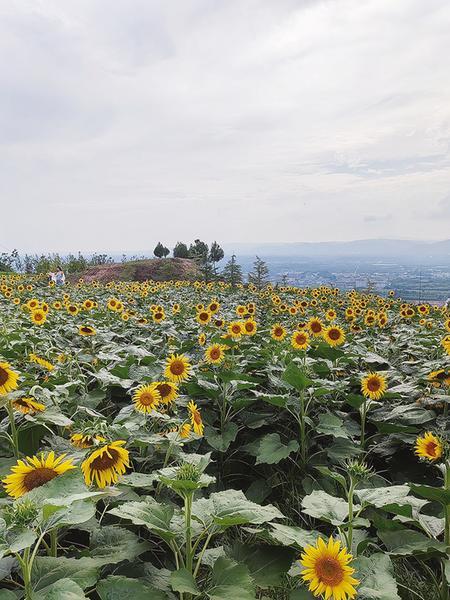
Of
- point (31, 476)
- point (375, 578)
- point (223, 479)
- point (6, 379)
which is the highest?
point (6, 379)

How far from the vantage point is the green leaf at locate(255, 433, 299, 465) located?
2.67 metres

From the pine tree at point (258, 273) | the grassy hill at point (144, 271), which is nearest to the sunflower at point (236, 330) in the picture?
the pine tree at point (258, 273)

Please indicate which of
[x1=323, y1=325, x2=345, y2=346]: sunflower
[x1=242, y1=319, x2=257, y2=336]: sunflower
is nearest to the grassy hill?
[x1=242, y1=319, x2=257, y2=336]: sunflower

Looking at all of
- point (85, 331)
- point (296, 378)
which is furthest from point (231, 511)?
point (85, 331)

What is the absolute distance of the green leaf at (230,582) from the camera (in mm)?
1345

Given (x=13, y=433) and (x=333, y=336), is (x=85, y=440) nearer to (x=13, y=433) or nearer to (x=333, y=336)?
(x=13, y=433)

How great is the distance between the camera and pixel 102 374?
3.11 m

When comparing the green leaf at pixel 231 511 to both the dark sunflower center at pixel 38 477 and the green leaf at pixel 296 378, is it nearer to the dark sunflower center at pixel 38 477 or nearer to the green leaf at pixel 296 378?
the dark sunflower center at pixel 38 477

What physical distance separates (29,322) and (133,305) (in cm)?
430

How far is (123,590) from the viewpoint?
51.7 inches

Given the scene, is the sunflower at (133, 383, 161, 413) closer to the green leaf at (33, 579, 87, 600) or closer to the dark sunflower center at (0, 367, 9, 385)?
the dark sunflower center at (0, 367, 9, 385)

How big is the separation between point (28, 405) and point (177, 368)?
1.02 meters

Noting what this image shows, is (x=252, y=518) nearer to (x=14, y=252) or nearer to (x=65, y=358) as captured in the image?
(x=65, y=358)

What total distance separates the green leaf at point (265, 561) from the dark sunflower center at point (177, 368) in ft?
4.61
